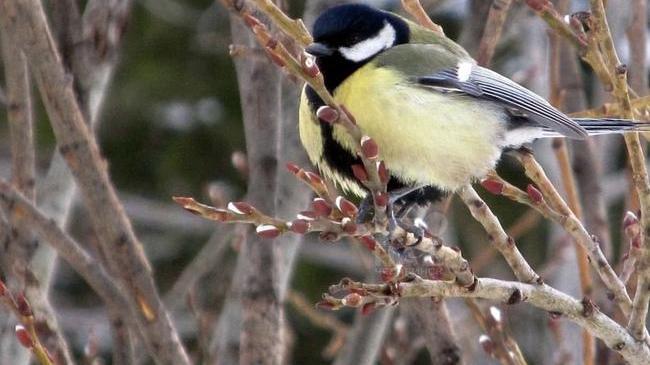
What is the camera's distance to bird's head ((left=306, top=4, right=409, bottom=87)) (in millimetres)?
2326

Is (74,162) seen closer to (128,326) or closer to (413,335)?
(128,326)

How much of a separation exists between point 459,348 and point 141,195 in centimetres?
389

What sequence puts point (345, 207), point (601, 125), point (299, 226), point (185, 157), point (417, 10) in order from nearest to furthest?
point (299, 226)
point (345, 207)
point (417, 10)
point (601, 125)
point (185, 157)

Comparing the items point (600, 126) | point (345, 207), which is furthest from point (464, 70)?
point (345, 207)

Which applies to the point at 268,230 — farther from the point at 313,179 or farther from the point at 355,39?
the point at 355,39

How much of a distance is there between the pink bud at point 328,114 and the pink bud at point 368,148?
51mm

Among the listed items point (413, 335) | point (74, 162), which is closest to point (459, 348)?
point (74, 162)

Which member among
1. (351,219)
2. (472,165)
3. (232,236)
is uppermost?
(351,219)

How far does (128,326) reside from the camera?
7.24 feet

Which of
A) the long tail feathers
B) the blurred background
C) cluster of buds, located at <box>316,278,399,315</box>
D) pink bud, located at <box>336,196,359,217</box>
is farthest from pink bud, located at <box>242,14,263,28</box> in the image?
the blurred background

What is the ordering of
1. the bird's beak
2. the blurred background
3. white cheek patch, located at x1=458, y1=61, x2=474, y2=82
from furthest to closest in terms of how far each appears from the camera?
the blurred background → white cheek patch, located at x1=458, y1=61, x2=474, y2=82 → the bird's beak

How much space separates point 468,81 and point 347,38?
0.28m

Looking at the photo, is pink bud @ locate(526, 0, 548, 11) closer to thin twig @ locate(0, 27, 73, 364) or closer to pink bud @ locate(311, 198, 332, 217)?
pink bud @ locate(311, 198, 332, 217)

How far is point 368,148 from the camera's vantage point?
63.7 inches
